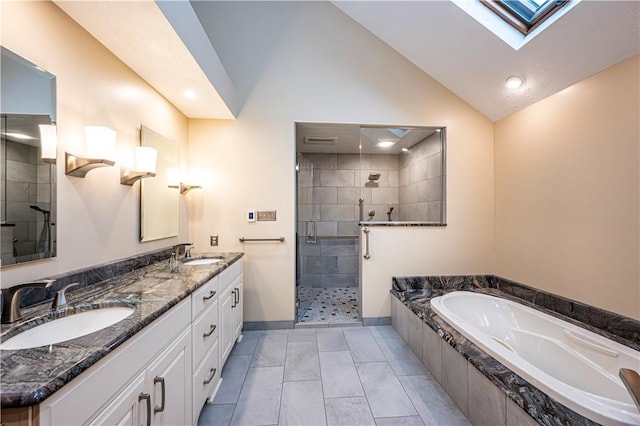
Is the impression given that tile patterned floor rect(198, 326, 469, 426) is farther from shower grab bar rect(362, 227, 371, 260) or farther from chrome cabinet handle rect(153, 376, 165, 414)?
shower grab bar rect(362, 227, 371, 260)

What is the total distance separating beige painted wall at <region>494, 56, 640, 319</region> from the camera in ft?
5.24

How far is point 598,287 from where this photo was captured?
177 centimetres

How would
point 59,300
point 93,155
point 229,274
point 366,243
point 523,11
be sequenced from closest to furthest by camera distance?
1. point 59,300
2. point 93,155
3. point 523,11
4. point 229,274
5. point 366,243

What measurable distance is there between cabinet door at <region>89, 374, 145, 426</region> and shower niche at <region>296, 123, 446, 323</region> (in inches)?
75.2

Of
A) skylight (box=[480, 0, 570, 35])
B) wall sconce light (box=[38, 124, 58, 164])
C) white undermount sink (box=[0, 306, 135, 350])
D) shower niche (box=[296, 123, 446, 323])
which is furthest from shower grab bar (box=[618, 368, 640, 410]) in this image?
wall sconce light (box=[38, 124, 58, 164])

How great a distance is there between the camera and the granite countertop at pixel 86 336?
56 cm

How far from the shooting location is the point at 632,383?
96 cm

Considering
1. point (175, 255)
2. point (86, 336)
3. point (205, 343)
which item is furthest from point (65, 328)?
point (175, 255)

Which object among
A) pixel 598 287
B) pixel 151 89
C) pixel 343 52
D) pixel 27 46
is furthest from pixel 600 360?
pixel 151 89

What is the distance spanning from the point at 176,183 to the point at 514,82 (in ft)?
10.4

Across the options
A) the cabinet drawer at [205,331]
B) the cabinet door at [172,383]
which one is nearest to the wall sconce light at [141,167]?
the cabinet drawer at [205,331]

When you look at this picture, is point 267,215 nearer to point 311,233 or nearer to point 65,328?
point 311,233

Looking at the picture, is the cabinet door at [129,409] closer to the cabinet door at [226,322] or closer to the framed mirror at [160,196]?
the cabinet door at [226,322]

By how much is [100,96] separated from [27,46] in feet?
1.27
